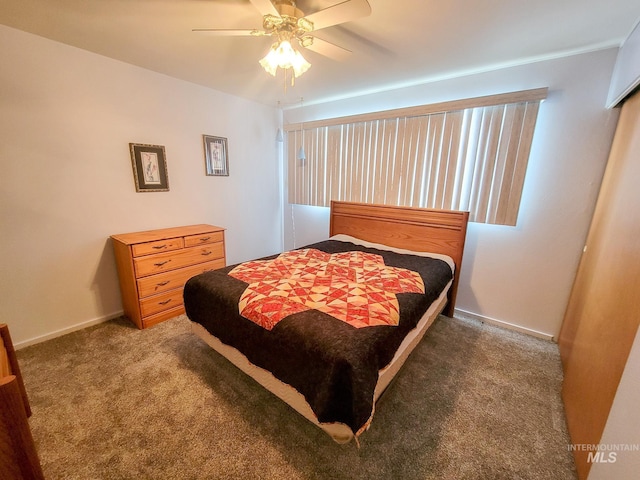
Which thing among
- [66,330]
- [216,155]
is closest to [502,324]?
[216,155]

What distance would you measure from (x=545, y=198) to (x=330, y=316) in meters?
2.31

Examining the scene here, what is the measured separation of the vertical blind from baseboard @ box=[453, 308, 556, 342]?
1.05 meters

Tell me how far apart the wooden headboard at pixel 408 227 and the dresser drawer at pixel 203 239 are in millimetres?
1513

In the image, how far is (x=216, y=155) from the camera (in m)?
3.25

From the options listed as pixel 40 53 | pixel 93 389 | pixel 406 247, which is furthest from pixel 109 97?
pixel 406 247

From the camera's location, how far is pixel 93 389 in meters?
1.74

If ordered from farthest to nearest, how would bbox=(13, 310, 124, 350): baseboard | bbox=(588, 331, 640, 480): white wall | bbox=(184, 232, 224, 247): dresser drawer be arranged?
1. bbox=(184, 232, 224, 247): dresser drawer
2. bbox=(13, 310, 124, 350): baseboard
3. bbox=(588, 331, 640, 480): white wall

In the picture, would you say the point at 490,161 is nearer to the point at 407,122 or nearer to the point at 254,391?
the point at 407,122

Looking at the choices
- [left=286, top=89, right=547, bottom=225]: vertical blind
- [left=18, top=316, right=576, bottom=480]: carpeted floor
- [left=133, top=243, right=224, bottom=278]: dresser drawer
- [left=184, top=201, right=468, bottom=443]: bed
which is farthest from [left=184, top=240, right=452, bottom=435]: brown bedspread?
[left=286, top=89, right=547, bottom=225]: vertical blind

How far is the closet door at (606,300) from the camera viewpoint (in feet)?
3.84

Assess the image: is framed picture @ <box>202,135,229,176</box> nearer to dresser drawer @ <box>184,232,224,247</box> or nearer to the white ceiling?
the white ceiling

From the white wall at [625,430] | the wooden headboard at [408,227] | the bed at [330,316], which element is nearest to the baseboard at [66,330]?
the bed at [330,316]

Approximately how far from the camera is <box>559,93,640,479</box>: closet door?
1171 mm

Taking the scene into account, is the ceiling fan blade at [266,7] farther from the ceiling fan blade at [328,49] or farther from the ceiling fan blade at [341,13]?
the ceiling fan blade at [328,49]
